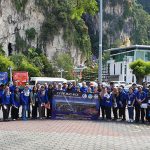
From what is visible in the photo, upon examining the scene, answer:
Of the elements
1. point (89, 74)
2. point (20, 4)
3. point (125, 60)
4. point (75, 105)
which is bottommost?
point (75, 105)

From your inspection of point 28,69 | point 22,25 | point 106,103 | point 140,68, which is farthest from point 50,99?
point 22,25

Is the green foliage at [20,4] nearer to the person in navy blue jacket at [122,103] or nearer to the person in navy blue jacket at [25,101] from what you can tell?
the person in navy blue jacket at [25,101]

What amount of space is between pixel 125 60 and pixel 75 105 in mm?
85512

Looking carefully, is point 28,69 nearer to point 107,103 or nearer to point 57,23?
point 57,23

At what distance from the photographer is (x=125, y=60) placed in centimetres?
10262

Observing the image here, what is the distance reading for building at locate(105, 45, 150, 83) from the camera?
10156 centimetres

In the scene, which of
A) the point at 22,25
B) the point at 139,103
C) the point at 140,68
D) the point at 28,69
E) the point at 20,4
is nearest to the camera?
the point at 139,103

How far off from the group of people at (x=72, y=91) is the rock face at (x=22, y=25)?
7006cm

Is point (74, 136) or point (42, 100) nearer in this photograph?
point (74, 136)

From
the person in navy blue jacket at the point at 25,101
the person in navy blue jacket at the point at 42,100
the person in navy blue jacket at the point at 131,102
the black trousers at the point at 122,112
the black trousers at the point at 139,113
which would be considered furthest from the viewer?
the person in navy blue jacket at the point at 42,100

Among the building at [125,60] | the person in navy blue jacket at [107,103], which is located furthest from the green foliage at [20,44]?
the person in navy blue jacket at [107,103]

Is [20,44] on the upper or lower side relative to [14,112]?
upper

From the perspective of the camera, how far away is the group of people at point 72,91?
1759 centimetres

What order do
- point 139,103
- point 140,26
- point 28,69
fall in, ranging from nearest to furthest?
point 139,103
point 28,69
point 140,26
